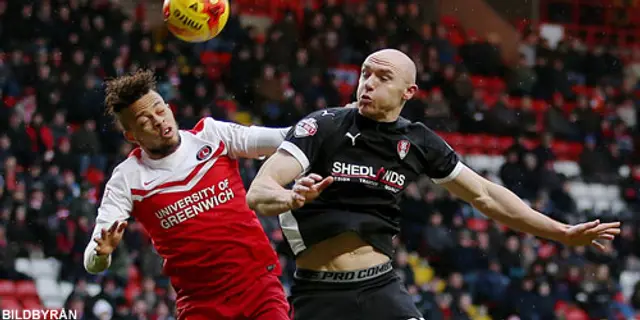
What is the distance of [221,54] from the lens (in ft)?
58.2

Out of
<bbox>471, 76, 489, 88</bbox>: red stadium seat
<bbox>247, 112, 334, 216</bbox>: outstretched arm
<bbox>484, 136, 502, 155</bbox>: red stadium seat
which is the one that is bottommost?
<bbox>484, 136, 502, 155</bbox>: red stadium seat

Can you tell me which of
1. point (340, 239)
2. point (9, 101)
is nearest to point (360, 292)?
point (340, 239)

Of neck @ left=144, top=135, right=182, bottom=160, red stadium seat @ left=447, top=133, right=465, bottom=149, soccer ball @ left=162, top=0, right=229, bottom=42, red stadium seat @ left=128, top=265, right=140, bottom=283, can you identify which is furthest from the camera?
red stadium seat @ left=447, top=133, right=465, bottom=149

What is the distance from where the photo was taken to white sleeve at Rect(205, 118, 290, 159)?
5.98 meters

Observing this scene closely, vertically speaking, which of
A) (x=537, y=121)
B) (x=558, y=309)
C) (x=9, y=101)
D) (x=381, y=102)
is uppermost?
(x=381, y=102)

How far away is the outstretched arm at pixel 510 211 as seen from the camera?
562 centimetres

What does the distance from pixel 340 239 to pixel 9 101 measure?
9.97 m

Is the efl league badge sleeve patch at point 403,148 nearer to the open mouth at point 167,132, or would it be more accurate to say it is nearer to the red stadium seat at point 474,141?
the open mouth at point 167,132

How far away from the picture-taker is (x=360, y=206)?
18.0ft

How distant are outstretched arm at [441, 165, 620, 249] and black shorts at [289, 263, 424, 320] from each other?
662 millimetres

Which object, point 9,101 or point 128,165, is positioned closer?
point 128,165

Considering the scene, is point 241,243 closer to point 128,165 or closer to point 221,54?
point 128,165

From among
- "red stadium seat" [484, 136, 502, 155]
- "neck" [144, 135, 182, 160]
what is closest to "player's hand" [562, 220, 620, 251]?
"neck" [144, 135, 182, 160]

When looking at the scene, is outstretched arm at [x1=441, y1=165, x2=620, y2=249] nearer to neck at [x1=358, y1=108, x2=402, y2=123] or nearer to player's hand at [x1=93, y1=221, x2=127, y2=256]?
neck at [x1=358, y1=108, x2=402, y2=123]
